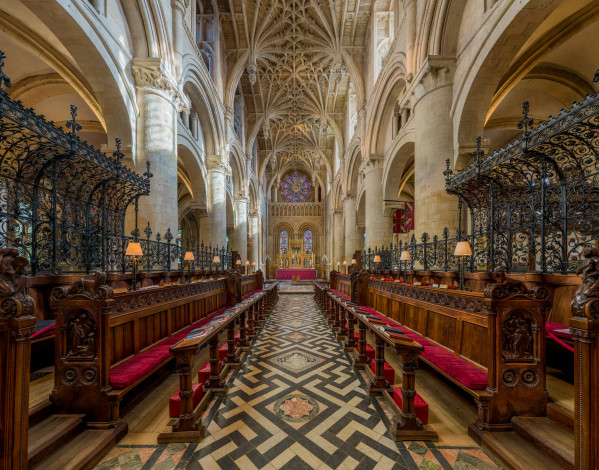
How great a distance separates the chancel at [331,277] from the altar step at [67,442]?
19mm

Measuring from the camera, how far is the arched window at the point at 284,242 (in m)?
28.0

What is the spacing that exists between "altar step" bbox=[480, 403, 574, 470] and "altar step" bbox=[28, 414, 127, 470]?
322 cm

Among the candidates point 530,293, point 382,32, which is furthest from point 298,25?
point 530,293

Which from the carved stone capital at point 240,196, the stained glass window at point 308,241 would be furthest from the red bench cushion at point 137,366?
the stained glass window at point 308,241

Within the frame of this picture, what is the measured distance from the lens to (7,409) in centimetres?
124

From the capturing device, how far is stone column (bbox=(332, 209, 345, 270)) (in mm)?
18859

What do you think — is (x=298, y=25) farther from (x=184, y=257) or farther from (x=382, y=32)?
(x=184, y=257)

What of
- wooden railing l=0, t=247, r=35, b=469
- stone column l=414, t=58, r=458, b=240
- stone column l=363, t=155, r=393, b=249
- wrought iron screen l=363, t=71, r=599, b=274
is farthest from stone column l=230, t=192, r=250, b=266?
wooden railing l=0, t=247, r=35, b=469

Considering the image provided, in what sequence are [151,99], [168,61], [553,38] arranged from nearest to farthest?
1. [553,38]
2. [151,99]
3. [168,61]

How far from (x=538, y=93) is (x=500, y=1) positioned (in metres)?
5.69

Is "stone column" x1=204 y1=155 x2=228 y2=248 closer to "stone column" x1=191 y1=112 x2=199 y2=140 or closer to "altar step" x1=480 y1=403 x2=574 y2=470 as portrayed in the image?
"stone column" x1=191 y1=112 x2=199 y2=140

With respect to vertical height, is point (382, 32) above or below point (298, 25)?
below

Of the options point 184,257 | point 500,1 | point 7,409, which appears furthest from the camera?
point 184,257

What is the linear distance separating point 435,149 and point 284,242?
2299cm
